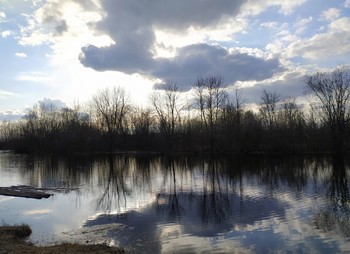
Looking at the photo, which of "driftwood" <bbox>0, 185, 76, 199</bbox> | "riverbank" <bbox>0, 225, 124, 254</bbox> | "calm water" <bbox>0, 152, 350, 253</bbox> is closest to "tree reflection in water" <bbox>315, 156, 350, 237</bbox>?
"calm water" <bbox>0, 152, 350, 253</bbox>

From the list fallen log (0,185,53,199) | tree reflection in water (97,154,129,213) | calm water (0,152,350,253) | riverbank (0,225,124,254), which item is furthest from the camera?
fallen log (0,185,53,199)

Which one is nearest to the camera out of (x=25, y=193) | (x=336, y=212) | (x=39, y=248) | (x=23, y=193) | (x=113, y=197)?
(x=39, y=248)

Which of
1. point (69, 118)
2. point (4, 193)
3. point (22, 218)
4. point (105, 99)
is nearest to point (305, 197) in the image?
point (22, 218)

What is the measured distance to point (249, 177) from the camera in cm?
3744

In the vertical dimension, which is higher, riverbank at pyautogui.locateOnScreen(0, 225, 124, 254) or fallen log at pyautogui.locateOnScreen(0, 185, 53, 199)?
fallen log at pyautogui.locateOnScreen(0, 185, 53, 199)

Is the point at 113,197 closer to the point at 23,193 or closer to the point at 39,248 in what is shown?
the point at 23,193

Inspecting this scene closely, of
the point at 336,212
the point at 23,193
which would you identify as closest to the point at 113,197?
the point at 23,193

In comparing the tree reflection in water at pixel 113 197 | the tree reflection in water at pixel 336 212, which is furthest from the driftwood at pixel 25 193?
the tree reflection in water at pixel 336 212

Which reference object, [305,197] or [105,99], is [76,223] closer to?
[305,197]

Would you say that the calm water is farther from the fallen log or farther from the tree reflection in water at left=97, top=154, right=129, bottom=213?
the fallen log

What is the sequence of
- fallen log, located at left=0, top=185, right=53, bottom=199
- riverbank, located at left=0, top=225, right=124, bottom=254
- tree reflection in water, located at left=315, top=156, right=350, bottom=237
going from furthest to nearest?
fallen log, located at left=0, top=185, right=53, bottom=199 < tree reflection in water, located at left=315, top=156, right=350, bottom=237 < riverbank, located at left=0, top=225, right=124, bottom=254

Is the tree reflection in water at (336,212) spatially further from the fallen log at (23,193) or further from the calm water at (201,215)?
the fallen log at (23,193)

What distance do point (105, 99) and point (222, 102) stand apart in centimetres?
3989

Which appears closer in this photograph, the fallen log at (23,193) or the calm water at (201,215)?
the calm water at (201,215)
